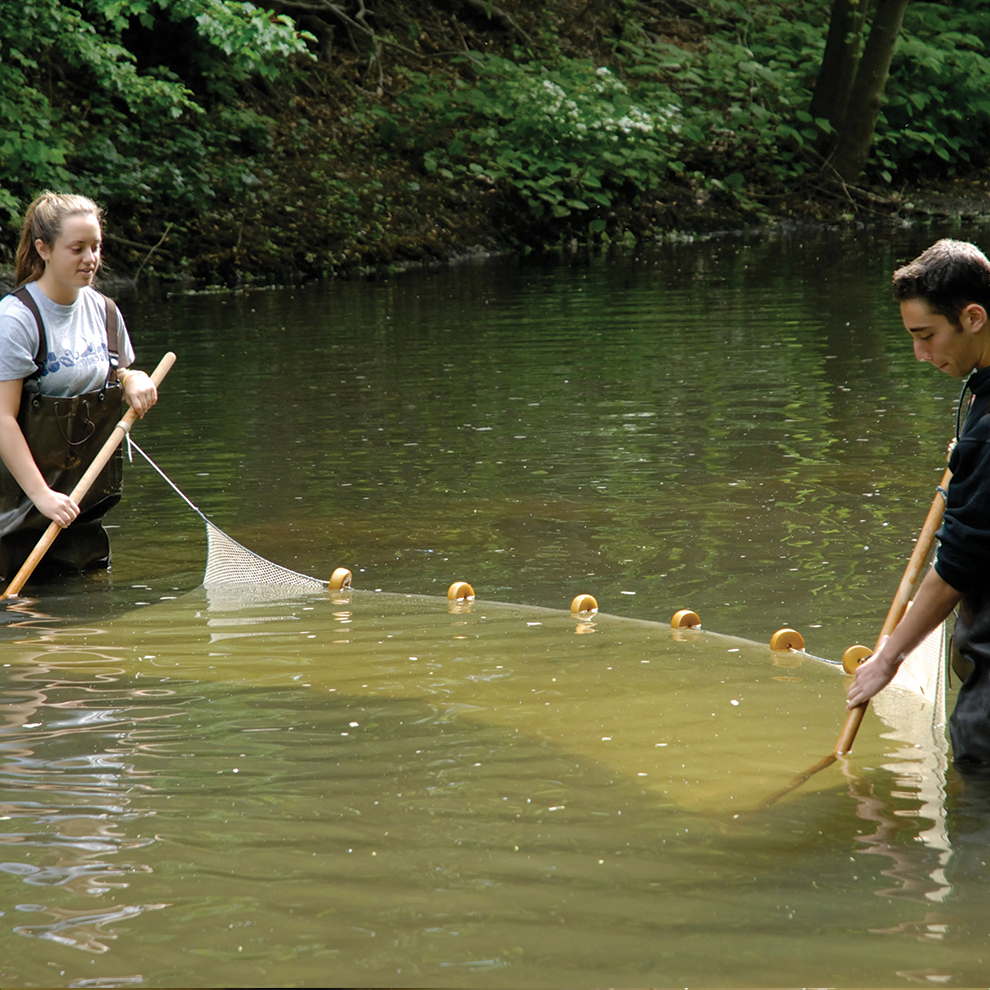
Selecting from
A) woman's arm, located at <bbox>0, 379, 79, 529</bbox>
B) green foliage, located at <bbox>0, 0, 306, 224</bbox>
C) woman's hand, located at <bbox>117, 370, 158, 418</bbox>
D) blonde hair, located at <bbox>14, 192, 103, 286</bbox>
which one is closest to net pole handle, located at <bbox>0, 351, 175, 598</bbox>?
woman's hand, located at <bbox>117, 370, 158, 418</bbox>

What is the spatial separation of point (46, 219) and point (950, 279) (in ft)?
12.0

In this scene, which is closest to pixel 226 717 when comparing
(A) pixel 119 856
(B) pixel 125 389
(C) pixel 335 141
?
(A) pixel 119 856

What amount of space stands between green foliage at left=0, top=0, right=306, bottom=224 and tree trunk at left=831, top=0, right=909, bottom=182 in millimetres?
10141

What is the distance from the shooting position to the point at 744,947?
278 cm

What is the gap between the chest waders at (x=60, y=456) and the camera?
228 inches

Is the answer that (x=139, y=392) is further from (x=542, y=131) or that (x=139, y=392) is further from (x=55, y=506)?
(x=542, y=131)

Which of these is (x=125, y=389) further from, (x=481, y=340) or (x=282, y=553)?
(x=481, y=340)

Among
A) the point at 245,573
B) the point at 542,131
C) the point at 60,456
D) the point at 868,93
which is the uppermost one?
the point at 868,93

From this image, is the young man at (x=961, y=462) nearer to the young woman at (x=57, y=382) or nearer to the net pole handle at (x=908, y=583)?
Answer: the net pole handle at (x=908, y=583)

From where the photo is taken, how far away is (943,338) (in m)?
3.34

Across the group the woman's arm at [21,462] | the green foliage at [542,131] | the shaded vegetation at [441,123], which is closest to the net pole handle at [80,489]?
the woman's arm at [21,462]

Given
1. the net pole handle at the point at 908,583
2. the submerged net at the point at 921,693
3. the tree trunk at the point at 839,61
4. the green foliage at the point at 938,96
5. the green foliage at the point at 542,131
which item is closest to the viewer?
the net pole handle at the point at 908,583

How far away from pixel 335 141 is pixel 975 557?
68.3ft

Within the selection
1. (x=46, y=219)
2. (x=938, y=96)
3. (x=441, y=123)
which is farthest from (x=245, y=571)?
(x=938, y=96)
